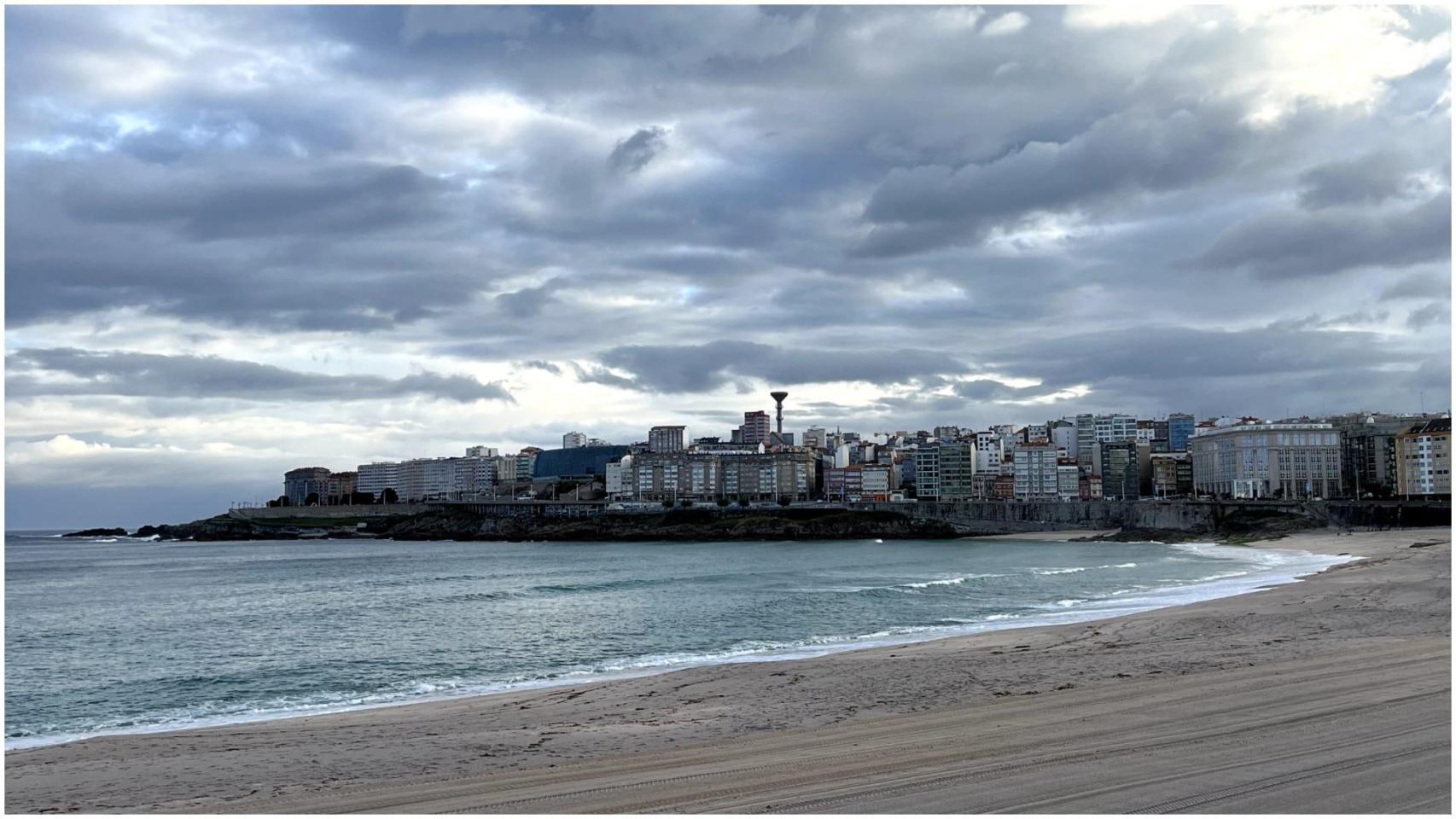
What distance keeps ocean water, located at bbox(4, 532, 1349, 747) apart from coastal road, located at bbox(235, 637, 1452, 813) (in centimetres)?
918

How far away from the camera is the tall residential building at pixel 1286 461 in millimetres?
140625

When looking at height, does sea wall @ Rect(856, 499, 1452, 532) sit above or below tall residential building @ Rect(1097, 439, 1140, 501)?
below

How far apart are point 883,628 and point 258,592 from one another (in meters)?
32.4

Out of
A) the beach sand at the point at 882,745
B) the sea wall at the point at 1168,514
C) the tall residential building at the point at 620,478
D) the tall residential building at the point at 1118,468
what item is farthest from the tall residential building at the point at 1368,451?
the beach sand at the point at 882,745

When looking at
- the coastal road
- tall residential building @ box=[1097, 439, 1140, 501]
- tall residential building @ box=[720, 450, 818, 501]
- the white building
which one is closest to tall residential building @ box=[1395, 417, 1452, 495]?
tall residential building @ box=[1097, 439, 1140, 501]

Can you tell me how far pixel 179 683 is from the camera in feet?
72.4

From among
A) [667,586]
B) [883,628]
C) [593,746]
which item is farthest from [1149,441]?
[593,746]

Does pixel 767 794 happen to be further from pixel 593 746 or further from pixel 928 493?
pixel 928 493

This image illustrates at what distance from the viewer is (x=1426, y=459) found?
4724 inches

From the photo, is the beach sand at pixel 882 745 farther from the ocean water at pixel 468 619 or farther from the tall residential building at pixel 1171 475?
the tall residential building at pixel 1171 475

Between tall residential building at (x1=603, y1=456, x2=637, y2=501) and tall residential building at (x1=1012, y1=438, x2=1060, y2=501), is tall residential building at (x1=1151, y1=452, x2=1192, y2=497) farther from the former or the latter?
tall residential building at (x1=603, y1=456, x2=637, y2=501)

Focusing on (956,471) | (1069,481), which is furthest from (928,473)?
(1069,481)

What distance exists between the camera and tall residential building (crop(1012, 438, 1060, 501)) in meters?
166

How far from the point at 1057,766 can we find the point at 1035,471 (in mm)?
164218
